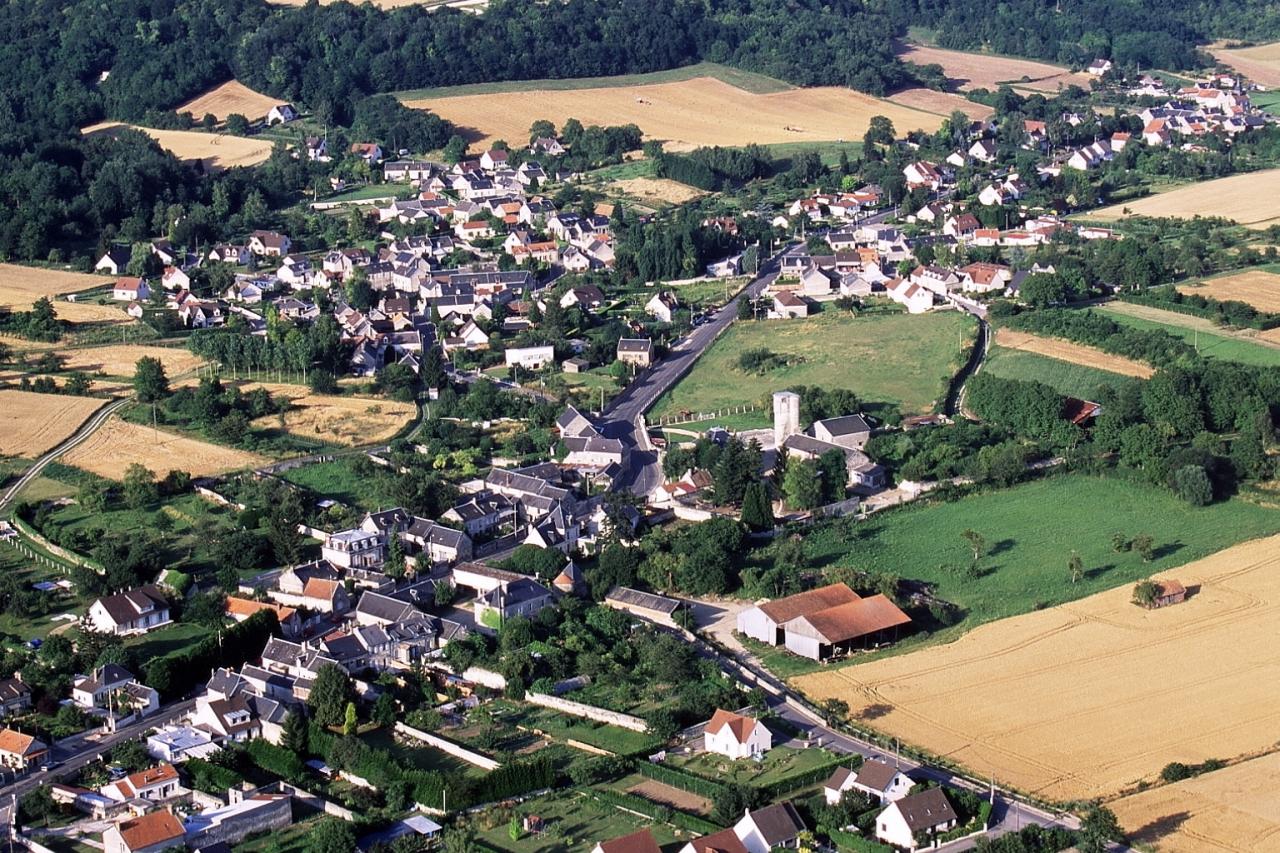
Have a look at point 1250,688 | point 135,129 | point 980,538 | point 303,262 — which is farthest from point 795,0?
point 1250,688

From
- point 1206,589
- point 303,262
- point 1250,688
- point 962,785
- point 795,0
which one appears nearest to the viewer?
point 962,785

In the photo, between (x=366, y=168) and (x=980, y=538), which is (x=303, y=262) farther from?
(x=980, y=538)

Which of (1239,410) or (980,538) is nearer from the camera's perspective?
(980,538)

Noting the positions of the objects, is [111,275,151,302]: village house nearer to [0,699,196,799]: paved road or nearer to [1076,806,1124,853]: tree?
[0,699,196,799]: paved road

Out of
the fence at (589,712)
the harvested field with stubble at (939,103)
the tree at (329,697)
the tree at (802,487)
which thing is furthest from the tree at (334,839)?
the harvested field with stubble at (939,103)

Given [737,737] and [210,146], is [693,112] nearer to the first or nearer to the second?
[210,146]

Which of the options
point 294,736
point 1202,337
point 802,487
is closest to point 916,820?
point 294,736
